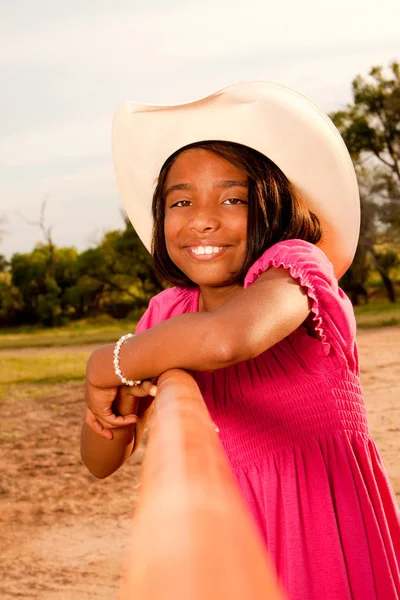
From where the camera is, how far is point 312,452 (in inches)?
60.4

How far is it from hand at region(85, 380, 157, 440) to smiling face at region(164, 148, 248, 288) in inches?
12.1

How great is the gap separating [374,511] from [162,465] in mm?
1073

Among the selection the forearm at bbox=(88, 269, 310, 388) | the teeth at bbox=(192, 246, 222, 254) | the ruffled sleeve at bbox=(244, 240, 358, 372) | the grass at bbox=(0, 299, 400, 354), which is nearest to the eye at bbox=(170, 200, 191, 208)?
the teeth at bbox=(192, 246, 222, 254)

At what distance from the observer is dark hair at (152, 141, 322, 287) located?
1660mm

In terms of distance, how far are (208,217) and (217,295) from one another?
0.21 m

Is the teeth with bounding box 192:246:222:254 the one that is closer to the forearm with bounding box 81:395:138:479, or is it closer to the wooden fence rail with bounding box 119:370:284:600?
the forearm with bounding box 81:395:138:479

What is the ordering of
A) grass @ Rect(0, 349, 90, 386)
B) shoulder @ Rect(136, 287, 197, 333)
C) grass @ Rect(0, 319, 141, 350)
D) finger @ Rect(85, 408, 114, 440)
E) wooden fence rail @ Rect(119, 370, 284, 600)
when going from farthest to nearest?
grass @ Rect(0, 319, 141, 350)
grass @ Rect(0, 349, 90, 386)
shoulder @ Rect(136, 287, 197, 333)
finger @ Rect(85, 408, 114, 440)
wooden fence rail @ Rect(119, 370, 284, 600)

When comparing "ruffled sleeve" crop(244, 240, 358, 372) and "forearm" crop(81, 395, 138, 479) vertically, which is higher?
"ruffled sleeve" crop(244, 240, 358, 372)

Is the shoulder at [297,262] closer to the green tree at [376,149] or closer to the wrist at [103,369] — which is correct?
the wrist at [103,369]

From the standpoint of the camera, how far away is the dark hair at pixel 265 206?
1.66 meters

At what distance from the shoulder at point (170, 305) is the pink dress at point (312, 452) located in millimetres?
371

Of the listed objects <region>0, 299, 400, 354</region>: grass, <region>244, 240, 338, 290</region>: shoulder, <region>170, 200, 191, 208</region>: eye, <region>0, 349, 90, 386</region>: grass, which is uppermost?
<region>0, 299, 400, 354</region>: grass

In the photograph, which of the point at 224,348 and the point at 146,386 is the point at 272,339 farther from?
the point at 146,386

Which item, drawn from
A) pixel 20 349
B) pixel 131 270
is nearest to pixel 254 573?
pixel 20 349
